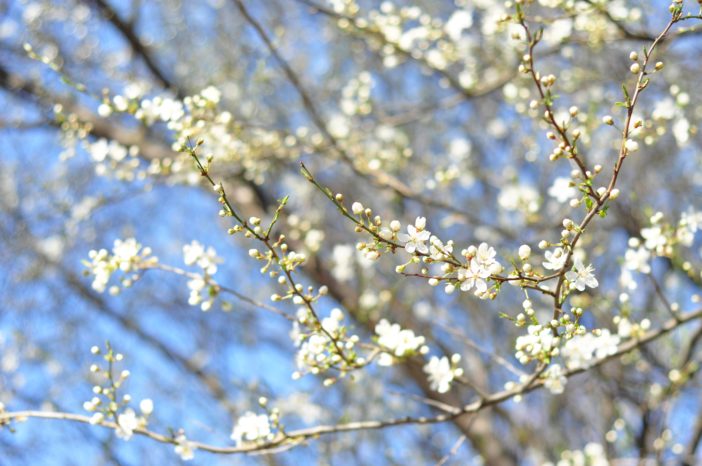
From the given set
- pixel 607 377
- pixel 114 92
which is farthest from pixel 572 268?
pixel 114 92

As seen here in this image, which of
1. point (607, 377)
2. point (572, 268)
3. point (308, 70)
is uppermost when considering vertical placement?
point (308, 70)

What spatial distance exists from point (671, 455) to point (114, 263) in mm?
3297

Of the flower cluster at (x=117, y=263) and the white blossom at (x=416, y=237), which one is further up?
the flower cluster at (x=117, y=263)

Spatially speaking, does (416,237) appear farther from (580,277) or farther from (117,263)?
(117,263)

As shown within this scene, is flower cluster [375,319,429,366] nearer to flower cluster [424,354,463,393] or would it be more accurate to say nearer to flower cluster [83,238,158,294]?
flower cluster [424,354,463,393]

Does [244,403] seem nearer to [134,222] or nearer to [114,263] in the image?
[134,222]

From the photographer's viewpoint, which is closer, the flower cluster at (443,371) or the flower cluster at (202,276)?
the flower cluster at (443,371)

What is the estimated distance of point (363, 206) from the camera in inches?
146

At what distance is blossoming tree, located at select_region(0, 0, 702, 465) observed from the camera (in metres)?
2.94

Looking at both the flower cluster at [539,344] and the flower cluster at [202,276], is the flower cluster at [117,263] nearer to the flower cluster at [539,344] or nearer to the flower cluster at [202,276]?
the flower cluster at [202,276]

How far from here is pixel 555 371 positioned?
6.72 feet

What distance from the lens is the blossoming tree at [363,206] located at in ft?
9.63

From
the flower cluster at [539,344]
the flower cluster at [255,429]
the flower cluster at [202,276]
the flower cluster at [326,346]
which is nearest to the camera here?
the flower cluster at [539,344]

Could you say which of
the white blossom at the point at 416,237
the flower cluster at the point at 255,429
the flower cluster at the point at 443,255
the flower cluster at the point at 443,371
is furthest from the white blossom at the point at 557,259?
the flower cluster at the point at 255,429
